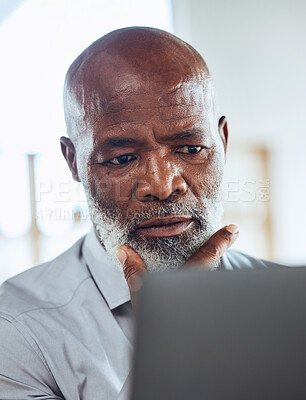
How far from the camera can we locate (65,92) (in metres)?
1.09

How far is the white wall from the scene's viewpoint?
2490 mm

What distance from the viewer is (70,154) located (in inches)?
44.7

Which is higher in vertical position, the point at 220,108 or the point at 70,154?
the point at 220,108

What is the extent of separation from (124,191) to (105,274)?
18 cm

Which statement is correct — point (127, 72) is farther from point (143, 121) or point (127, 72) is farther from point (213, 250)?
point (213, 250)

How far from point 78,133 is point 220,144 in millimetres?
321

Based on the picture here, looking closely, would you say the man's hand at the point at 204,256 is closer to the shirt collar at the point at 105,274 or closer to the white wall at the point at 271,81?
the shirt collar at the point at 105,274

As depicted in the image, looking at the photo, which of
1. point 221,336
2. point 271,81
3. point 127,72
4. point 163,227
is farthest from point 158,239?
point 271,81

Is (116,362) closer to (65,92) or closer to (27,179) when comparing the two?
(65,92)

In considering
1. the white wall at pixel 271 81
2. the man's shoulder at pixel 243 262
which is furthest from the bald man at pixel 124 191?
the white wall at pixel 271 81

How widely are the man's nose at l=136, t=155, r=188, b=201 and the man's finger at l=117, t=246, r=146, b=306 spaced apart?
0.43 feet

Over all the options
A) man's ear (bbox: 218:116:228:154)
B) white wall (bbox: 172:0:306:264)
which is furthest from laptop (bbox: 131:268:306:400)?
white wall (bbox: 172:0:306:264)

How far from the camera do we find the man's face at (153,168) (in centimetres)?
97

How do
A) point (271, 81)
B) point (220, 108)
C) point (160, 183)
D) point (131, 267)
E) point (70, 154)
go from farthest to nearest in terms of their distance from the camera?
point (271, 81)
point (220, 108)
point (70, 154)
point (160, 183)
point (131, 267)
